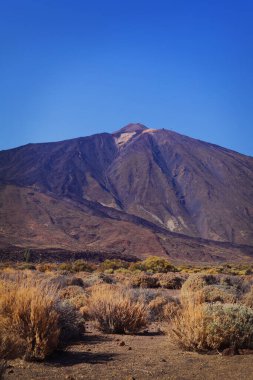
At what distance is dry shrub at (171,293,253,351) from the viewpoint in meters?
7.64

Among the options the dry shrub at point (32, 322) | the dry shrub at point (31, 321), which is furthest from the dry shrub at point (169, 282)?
the dry shrub at point (32, 322)

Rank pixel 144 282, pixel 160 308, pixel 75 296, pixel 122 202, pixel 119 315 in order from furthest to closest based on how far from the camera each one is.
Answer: pixel 122 202
pixel 144 282
pixel 75 296
pixel 160 308
pixel 119 315

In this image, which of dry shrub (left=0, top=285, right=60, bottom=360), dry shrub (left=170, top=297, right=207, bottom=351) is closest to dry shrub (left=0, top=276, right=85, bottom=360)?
dry shrub (left=0, top=285, right=60, bottom=360)

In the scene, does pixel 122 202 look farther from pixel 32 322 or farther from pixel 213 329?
pixel 32 322

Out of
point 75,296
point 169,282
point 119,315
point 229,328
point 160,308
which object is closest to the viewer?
point 229,328

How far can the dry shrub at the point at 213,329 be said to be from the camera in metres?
7.64

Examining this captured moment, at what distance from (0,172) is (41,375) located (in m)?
175

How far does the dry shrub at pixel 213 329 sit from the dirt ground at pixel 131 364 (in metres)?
0.22

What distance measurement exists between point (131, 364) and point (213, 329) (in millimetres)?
1550

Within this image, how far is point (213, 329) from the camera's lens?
24.9 feet

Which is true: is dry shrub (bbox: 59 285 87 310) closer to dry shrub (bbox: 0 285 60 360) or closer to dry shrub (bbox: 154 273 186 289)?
dry shrub (bbox: 0 285 60 360)

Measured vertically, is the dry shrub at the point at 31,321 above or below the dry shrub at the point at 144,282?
above

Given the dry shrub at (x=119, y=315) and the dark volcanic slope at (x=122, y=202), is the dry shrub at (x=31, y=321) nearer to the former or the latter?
the dry shrub at (x=119, y=315)

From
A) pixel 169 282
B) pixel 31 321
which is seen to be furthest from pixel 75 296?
pixel 169 282
